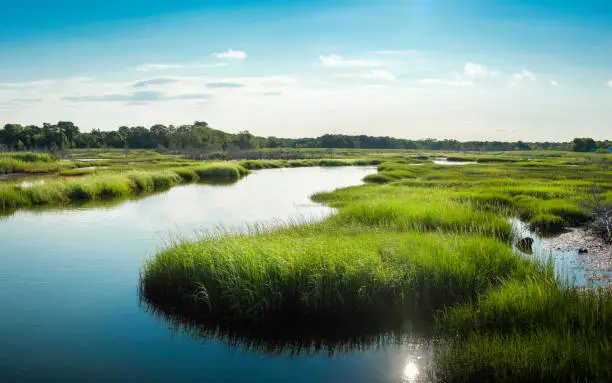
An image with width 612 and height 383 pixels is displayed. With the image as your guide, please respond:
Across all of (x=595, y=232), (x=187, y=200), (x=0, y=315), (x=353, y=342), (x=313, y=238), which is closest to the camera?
(x=353, y=342)

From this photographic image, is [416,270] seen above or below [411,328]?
above

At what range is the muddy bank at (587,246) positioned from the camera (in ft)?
51.9

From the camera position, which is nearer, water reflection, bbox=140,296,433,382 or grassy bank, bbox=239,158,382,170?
water reflection, bbox=140,296,433,382

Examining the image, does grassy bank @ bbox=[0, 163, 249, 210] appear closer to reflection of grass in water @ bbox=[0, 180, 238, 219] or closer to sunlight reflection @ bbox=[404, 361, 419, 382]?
reflection of grass in water @ bbox=[0, 180, 238, 219]

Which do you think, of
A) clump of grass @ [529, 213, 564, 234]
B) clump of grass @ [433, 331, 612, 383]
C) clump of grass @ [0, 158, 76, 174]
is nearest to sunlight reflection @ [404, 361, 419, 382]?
clump of grass @ [433, 331, 612, 383]

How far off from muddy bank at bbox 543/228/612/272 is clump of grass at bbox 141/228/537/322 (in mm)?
4201

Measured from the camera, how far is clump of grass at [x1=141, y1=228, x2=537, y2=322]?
38.3ft

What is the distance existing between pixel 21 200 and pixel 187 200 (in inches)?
455

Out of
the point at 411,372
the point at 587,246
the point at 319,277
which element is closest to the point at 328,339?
the point at 319,277

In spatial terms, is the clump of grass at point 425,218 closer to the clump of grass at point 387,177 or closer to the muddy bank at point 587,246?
the muddy bank at point 587,246

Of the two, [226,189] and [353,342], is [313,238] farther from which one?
[226,189]

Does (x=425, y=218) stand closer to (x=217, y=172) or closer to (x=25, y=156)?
(x=217, y=172)

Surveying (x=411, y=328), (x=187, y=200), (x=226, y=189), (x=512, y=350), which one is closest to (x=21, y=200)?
(x=187, y=200)

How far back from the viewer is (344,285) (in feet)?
39.1
